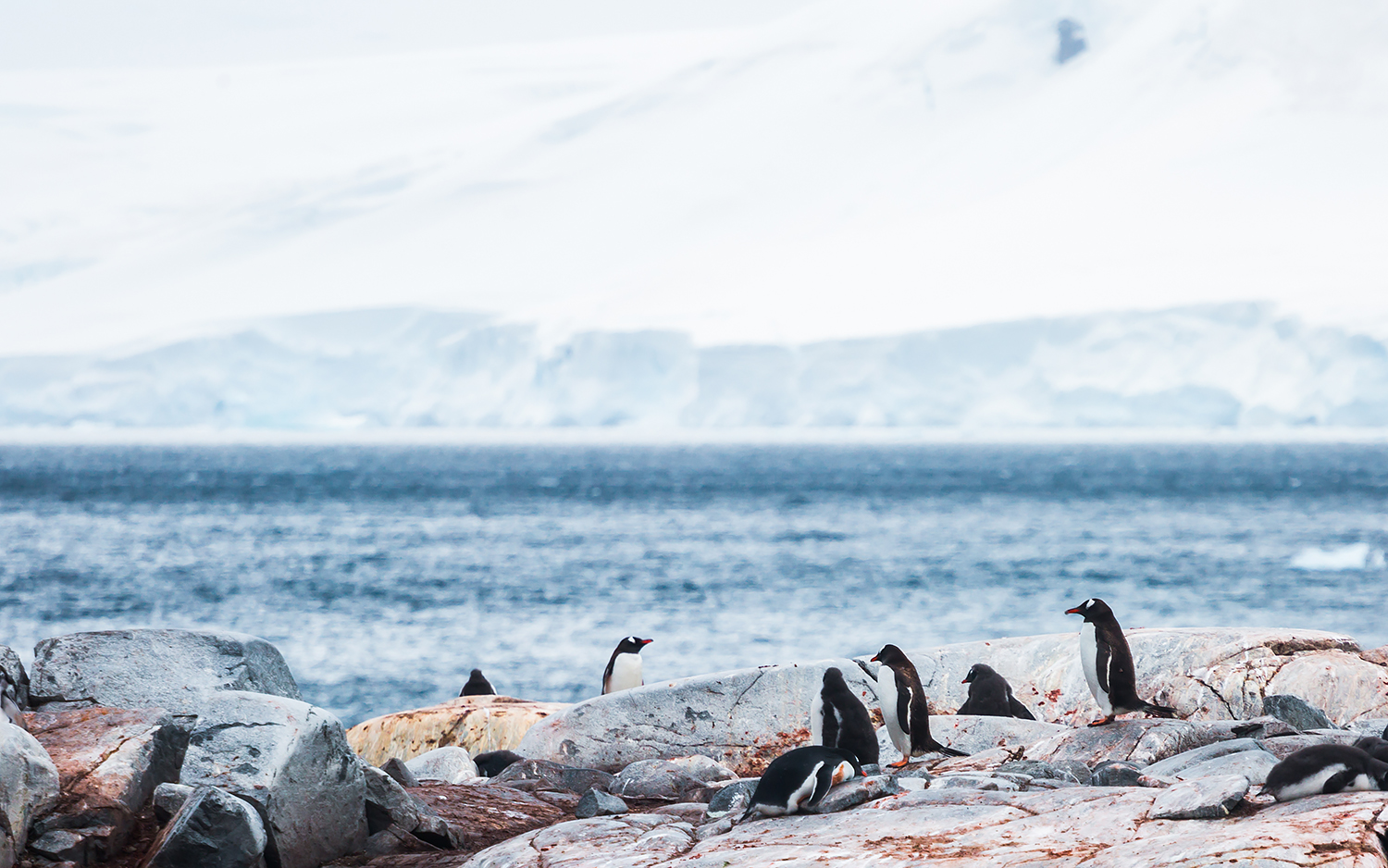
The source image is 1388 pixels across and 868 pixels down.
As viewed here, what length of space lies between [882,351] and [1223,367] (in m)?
30.7

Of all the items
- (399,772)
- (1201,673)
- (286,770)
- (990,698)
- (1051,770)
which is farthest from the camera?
(1201,673)

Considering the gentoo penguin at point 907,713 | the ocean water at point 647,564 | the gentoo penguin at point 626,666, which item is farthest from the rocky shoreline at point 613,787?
the ocean water at point 647,564

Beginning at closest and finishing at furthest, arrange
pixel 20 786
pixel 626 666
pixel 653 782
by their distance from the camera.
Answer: pixel 20 786, pixel 653 782, pixel 626 666

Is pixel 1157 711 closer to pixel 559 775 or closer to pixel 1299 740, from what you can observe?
pixel 1299 740

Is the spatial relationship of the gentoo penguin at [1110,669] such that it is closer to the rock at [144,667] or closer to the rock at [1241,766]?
the rock at [1241,766]

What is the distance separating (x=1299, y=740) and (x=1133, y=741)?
921 millimetres

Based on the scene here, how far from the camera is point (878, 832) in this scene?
5.70 metres

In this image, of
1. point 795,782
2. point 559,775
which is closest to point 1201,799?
point 795,782

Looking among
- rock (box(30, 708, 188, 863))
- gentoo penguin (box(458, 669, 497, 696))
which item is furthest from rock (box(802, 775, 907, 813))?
gentoo penguin (box(458, 669, 497, 696))

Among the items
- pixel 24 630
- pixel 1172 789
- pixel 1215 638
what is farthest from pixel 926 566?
pixel 1172 789

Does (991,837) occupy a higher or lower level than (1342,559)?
higher

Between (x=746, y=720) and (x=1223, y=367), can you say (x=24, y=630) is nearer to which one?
(x=746, y=720)

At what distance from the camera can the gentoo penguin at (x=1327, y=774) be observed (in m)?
5.49

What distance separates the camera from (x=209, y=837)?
6.01 meters
